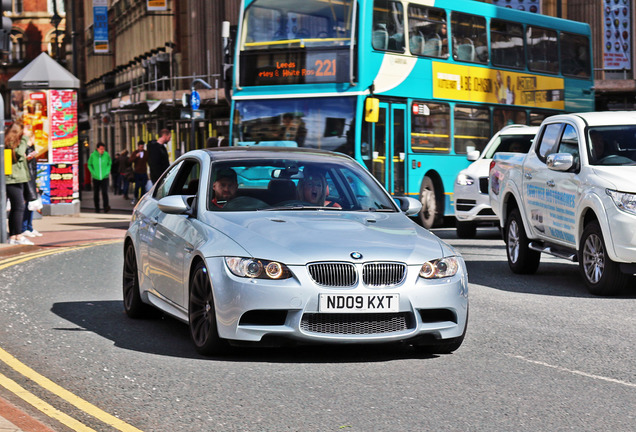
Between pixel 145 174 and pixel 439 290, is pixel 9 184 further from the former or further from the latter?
pixel 145 174

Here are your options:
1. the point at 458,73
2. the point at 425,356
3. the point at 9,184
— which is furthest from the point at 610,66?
the point at 425,356

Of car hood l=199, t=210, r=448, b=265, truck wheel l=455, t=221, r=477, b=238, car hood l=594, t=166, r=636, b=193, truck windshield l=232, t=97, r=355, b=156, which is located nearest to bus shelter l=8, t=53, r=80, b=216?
truck windshield l=232, t=97, r=355, b=156

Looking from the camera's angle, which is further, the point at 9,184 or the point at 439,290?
the point at 9,184

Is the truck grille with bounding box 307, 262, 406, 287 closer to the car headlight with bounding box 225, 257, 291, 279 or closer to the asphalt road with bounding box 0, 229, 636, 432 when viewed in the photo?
the car headlight with bounding box 225, 257, 291, 279

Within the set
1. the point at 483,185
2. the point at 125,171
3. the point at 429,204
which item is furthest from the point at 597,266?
the point at 125,171

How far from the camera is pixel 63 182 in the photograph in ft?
96.6

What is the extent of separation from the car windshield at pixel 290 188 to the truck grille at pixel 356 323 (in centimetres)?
126

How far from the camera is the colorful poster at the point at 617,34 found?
43.1 m

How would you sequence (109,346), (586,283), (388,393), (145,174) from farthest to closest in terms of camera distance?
(145,174)
(586,283)
(109,346)
(388,393)

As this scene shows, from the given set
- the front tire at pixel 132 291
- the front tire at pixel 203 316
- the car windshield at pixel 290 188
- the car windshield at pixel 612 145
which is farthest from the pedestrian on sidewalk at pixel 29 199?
the front tire at pixel 203 316

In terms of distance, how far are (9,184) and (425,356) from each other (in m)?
11.3

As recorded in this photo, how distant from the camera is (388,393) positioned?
21.5ft

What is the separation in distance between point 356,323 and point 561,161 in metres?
5.06

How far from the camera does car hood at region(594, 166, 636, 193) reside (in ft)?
36.5
